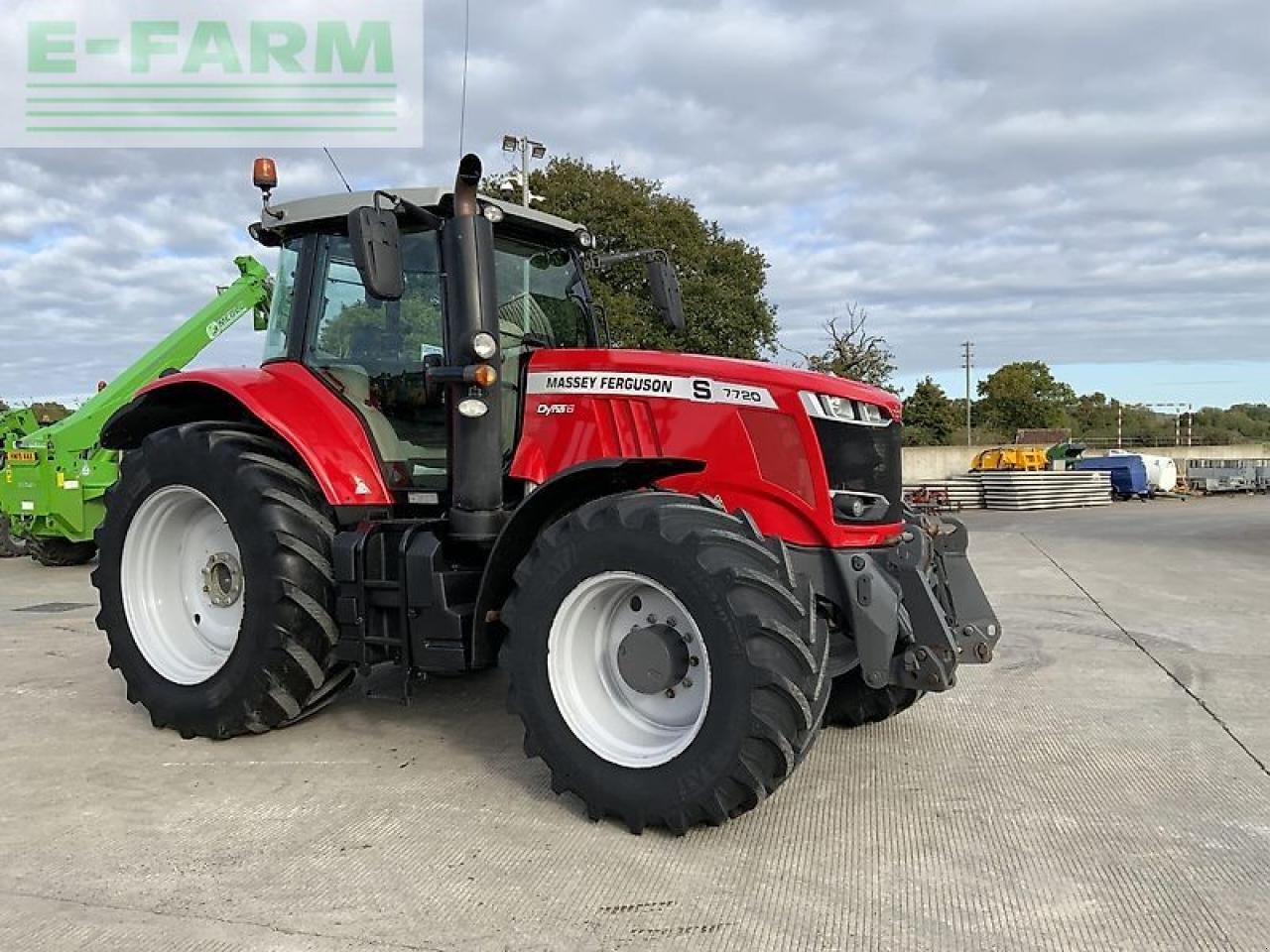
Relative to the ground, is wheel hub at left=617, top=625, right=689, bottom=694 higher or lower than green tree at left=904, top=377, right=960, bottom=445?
lower

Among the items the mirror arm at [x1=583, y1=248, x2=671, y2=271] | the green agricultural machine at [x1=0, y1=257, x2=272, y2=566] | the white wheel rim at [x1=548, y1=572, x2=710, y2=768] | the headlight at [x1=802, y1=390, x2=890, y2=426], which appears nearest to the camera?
the white wheel rim at [x1=548, y1=572, x2=710, y2=768]

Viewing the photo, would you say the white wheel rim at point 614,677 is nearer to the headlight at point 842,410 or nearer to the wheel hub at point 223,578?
the headlight at point 842,410

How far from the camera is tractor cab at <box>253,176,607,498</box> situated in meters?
4.50

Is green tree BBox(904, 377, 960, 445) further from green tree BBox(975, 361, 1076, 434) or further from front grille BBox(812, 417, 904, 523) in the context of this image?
front grille BBox(812, 417, 904, 523)

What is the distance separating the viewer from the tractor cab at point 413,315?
4.50 metres

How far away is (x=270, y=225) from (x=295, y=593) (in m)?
1.91

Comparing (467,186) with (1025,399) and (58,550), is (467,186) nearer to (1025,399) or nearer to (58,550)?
(58,550)

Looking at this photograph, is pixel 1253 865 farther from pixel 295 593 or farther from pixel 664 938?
pixel 295 593

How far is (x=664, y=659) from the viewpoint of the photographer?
3.68 metres

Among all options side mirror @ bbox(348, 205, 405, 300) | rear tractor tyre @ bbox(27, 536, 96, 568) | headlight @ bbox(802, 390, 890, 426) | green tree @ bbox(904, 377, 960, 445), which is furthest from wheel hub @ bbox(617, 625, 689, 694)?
green tree @ bbox(904, 377, 960, 445)

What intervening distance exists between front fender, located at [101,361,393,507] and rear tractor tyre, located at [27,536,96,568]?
7979 mm

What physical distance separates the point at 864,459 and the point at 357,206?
2.49 m

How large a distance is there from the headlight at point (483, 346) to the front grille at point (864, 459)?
1349 millimetres

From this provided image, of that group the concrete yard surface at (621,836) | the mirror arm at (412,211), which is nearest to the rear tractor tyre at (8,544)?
the concrete yard surface at (621,836)
